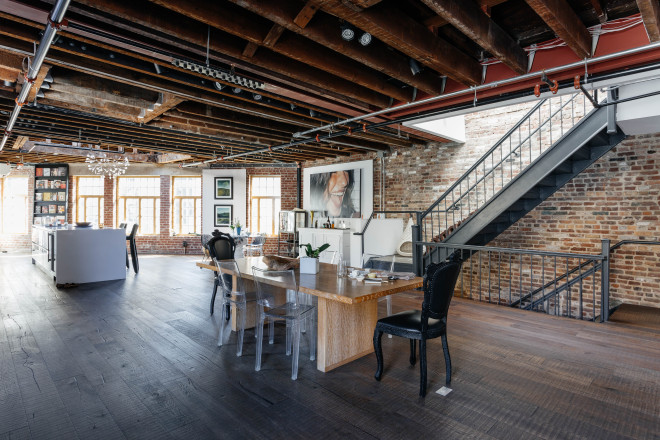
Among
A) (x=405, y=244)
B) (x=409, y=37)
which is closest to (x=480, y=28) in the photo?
(x=409, y=37)

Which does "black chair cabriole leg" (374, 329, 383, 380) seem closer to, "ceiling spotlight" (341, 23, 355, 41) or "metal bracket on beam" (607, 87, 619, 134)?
"ceiling spotlight" (341, 23, 355, 41)

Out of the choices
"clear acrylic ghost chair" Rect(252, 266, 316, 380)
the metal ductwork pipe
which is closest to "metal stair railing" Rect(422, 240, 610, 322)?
"clear acrylic ghost chair" Rect(252, 266, 316, 380)

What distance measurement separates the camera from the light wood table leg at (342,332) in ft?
10.3

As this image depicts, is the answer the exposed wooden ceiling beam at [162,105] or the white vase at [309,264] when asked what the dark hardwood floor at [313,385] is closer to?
the white vase at [309,264]

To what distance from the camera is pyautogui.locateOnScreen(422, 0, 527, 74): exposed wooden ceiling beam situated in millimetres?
2695

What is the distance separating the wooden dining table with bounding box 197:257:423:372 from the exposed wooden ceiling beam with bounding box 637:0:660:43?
98.8 inches

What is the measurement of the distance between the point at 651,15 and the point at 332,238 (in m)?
6.79

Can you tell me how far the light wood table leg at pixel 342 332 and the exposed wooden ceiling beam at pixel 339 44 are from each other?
2.19 meters

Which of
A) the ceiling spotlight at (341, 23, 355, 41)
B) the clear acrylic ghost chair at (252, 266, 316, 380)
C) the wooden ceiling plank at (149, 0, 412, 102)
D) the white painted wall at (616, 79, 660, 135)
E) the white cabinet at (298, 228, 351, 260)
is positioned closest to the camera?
the wooden ceiling plank at (149, 0, 412, 102)

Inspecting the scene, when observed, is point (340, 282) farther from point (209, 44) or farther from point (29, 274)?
point (29, 274)

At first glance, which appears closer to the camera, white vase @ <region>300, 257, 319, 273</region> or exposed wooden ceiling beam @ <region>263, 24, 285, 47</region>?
exposed wooden ceiling beam @ <region>263, 24, 285, 47</region>

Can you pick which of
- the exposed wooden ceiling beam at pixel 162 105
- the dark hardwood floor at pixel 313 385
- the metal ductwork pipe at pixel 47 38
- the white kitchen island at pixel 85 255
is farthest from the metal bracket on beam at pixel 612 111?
the white kitchen island at pixel 85 255

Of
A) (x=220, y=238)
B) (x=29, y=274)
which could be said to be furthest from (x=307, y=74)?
(x=29, y=274)

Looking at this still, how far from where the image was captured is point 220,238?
4.86 m
